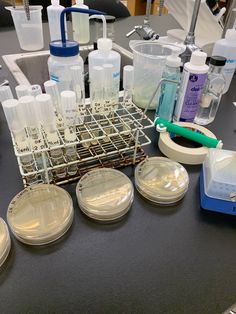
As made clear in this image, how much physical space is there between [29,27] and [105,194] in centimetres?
102

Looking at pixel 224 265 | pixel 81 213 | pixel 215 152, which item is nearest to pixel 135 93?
pixel 215 152

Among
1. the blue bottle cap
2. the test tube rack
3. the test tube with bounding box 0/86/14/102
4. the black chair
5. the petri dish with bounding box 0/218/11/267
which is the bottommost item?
the petri dish with bounding box 0/218/11/267

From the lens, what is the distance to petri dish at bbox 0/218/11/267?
0.45m

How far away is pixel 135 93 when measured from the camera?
2.80 ft

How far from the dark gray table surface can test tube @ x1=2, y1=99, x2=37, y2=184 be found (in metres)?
0.08

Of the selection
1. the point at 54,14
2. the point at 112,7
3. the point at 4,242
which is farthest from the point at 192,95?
the point at 112,7

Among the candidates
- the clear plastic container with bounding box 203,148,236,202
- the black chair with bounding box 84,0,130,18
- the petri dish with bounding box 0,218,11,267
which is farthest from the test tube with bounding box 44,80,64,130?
the black chair with bounding box 84,0,130,18

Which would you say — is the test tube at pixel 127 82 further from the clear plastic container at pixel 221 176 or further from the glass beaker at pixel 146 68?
the clear plastic container at pixel 221 176

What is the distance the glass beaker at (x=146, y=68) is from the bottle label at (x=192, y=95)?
0.39ft

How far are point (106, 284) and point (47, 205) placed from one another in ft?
0.66

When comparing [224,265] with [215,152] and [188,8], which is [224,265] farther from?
[188,8]

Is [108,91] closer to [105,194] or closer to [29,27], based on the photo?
[105,194]

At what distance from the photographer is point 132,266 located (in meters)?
0.46

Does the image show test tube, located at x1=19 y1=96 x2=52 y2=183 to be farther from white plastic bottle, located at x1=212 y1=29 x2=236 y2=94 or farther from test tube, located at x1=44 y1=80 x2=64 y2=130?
white plastic bottle, located at x1=212 y1=29 x2=236 y2=94
